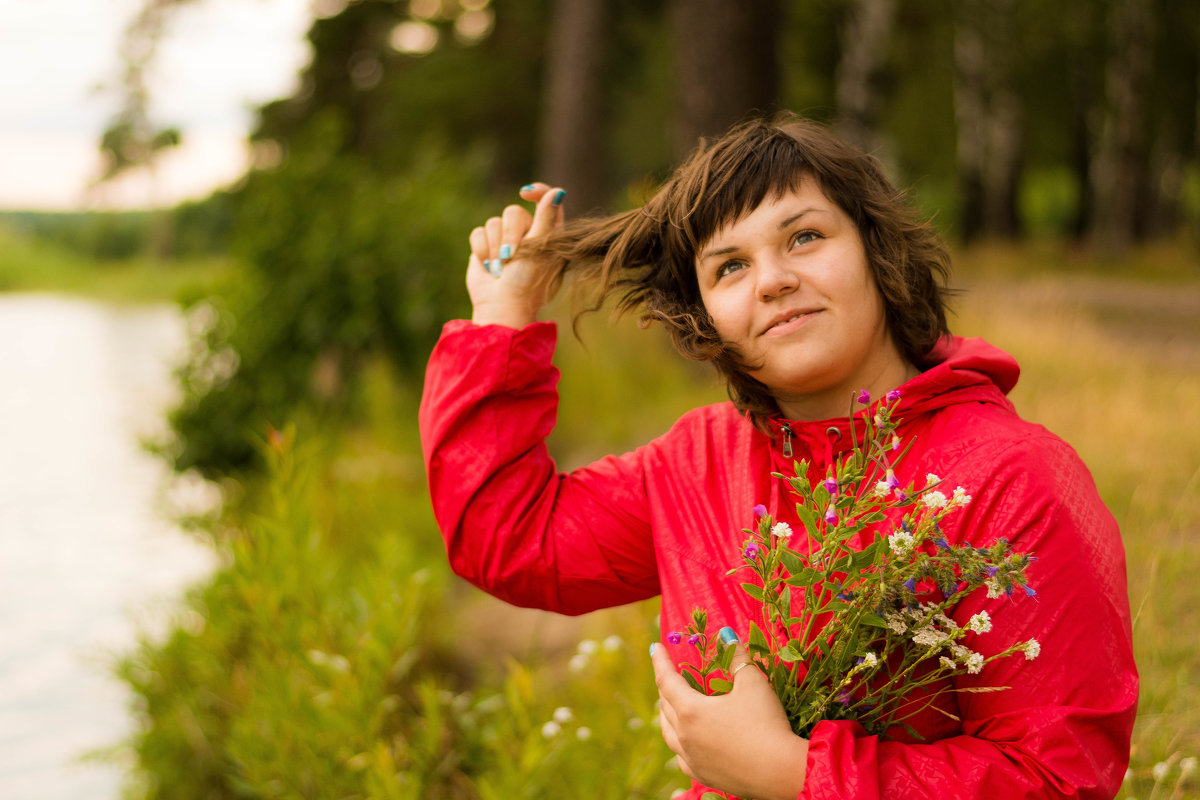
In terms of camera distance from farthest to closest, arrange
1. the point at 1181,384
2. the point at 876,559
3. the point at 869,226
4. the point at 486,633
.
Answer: the point at 1181,384
the point at 486,633
the point at 869,226
the point at 876,559

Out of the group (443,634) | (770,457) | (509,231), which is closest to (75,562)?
(443,634)

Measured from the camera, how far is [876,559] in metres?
1.15

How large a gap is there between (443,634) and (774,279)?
270 centimetres

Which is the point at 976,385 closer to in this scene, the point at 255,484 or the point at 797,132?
the point at 797,132

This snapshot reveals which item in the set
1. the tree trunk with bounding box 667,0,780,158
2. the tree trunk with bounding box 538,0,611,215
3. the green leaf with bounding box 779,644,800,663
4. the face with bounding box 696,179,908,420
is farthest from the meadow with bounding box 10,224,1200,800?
the tree trunk with bounding box 538,0,611,215

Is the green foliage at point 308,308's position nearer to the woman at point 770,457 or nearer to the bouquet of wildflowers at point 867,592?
the woman at point 770,457

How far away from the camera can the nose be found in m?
1.51

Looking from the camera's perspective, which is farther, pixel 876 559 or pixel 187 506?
pixel 187 506

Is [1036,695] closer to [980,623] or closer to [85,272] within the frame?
[980,623]

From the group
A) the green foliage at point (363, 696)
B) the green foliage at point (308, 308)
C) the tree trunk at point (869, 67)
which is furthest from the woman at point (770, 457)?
the tree trunk at point (869, 67)

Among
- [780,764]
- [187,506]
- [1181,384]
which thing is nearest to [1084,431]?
[1181,384]

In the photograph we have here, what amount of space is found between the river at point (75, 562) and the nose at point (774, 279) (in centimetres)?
321

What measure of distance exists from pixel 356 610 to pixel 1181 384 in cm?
466

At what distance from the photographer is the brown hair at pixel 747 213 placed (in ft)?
5.28
